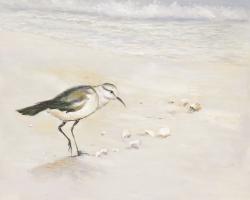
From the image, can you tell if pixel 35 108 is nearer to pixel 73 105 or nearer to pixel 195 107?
pixel 73 105

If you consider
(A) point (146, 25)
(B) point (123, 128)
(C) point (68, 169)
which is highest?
(A) point (146, 25)

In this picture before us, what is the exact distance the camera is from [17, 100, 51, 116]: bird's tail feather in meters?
1.36

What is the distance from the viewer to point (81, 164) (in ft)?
4.39

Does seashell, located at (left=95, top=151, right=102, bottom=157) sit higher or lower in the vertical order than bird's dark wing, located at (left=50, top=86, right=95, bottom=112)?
lower

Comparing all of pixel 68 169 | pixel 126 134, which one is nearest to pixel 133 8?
pixel 126 134

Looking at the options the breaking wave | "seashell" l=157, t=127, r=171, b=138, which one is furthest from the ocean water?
"seashell" l=157, t=127, r=171, b=138

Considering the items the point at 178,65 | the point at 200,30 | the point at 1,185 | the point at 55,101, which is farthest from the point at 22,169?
the point at 200,30

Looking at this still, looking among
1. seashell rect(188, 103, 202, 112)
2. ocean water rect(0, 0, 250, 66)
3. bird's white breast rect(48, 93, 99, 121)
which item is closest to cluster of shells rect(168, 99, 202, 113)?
seashell rect(188, 103, 202, 112)

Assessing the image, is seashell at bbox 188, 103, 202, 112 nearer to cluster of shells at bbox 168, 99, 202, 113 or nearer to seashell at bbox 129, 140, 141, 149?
cluster of shells at bbox 168, 99, 202, 113

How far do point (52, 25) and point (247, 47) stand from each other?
1.89 feet

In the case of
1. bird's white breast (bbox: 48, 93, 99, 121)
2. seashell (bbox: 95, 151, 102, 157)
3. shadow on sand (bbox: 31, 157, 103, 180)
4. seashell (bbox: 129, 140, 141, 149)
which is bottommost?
shadow on sand (bbox: 31, 157, 103, 180)

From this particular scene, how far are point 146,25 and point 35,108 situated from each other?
0.40 meters

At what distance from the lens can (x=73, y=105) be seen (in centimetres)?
135

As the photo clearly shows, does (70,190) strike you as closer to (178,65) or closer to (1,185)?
(1,185)
